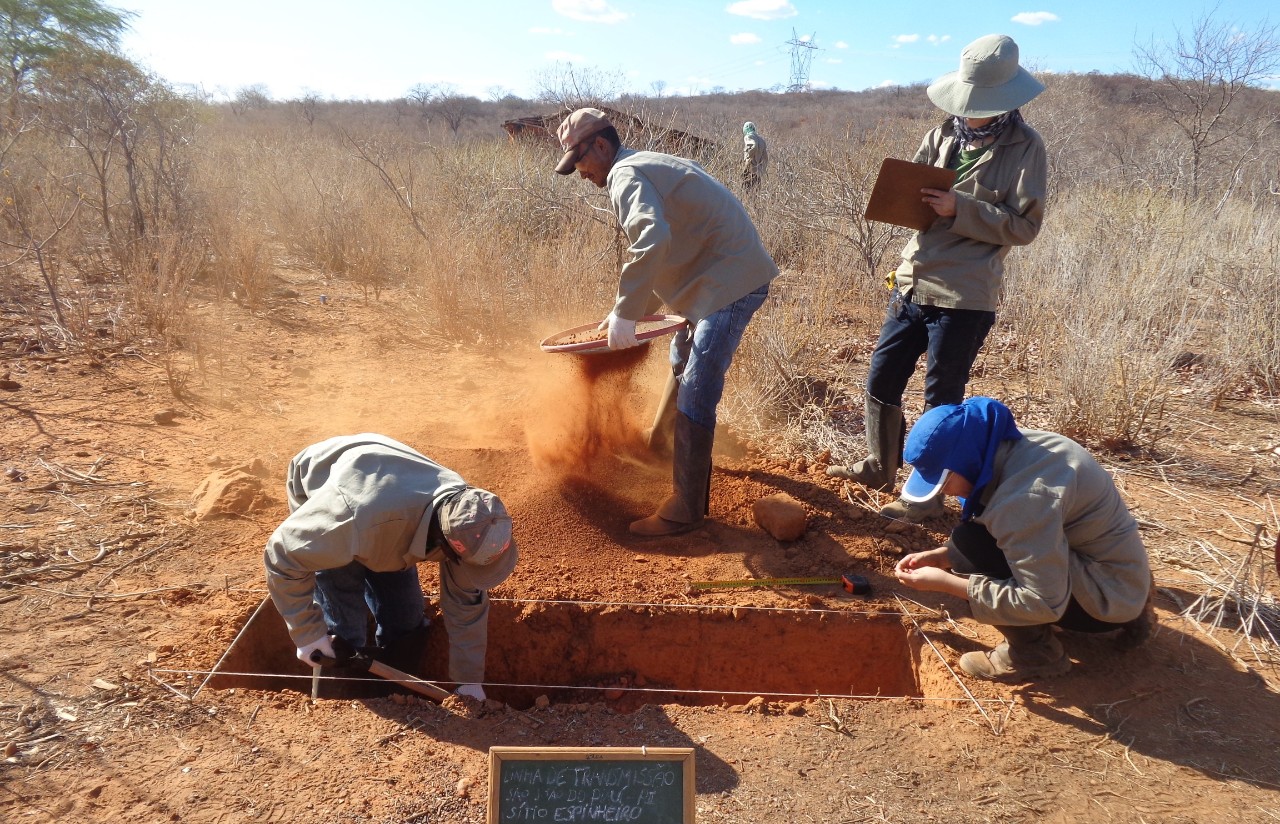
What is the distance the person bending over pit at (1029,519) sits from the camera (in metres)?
2.30

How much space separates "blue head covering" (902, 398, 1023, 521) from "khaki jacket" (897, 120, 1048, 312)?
0.98 metres

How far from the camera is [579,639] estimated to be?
10.6 ft

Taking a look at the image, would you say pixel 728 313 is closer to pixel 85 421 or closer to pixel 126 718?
pixel 126 718

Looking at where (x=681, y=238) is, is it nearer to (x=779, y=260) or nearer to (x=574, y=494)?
(x=574, y=494)

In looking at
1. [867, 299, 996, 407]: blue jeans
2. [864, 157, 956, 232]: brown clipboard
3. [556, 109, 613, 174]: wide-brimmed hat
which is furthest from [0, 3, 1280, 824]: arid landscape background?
[864, 157, 956, 232]: brown clipboard

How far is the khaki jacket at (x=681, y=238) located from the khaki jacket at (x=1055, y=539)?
4.32ft

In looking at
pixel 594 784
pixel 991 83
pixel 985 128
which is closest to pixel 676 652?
pixel 594 784

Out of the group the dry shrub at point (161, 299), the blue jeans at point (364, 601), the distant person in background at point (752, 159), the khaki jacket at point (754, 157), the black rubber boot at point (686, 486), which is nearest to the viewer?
the blue jeans at point (364, 601)

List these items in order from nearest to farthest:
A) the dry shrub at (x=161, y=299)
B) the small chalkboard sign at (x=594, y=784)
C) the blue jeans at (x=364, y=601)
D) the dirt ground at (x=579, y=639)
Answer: the small chalkboard sign at (x=594, y=784)
the dirt ground at (x=579, y=639)
the blue jeans at (x=364, y=601)
the dry shrub at (x=161, y=299)

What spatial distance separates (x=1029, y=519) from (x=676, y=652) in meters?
1.52

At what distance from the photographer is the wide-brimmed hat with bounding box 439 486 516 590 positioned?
2.27 m

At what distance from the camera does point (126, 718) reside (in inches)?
93.6

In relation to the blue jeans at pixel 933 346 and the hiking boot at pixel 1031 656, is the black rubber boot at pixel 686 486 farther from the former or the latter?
the hiking boot at pixel 1031 656

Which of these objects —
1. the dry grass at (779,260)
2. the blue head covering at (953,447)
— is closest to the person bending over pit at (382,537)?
the blue head covering at (953,447)
